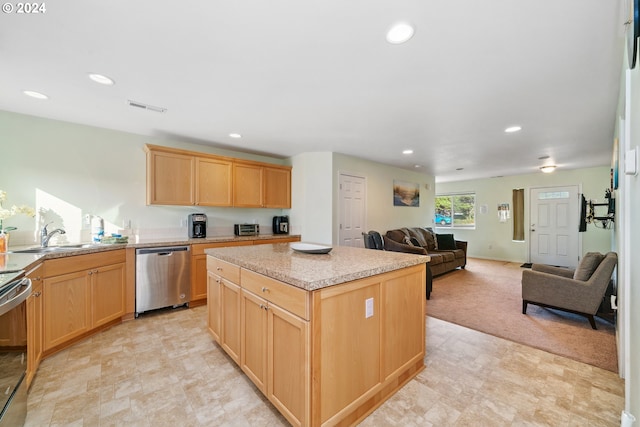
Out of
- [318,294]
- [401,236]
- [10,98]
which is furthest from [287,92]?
[401,236]

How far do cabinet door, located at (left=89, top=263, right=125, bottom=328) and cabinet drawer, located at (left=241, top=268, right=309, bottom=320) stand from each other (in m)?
1.90

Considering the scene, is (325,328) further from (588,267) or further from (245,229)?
(588,267)

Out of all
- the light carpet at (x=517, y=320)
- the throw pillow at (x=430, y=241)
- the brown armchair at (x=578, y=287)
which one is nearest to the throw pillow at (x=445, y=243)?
the throw pillow at (x=430, y=241)

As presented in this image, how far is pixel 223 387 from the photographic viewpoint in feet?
6.20

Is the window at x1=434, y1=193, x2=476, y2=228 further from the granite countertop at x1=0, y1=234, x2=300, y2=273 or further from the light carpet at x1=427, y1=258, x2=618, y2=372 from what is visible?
the granite countertop at x1=0, y1=234, x2=300, y2=273

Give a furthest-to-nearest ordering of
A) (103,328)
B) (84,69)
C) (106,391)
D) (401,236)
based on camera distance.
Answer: (401,236) → (103,328) → (84,69) → (106,391)

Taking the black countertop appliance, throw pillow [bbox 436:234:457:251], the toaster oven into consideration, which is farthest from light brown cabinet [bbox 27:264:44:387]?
throw pillow [bbox 436:234:457:251]

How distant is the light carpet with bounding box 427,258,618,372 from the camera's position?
240 centimetres

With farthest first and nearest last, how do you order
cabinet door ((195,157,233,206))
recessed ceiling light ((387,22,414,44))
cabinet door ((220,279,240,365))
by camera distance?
cabinet door ((195,157,233,206)) < cabinet door ((220,279,240,365)) < recessed ceiling light ((387,22,414,44))

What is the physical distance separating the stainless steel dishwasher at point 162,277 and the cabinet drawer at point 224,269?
115 cm

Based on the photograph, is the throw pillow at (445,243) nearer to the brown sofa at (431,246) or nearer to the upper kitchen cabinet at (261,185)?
the brown sofa at (431,246)

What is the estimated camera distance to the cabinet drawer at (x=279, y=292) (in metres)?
1.38

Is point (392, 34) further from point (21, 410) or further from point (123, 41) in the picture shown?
point (21, 410)

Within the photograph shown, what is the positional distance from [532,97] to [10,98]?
4930mm
